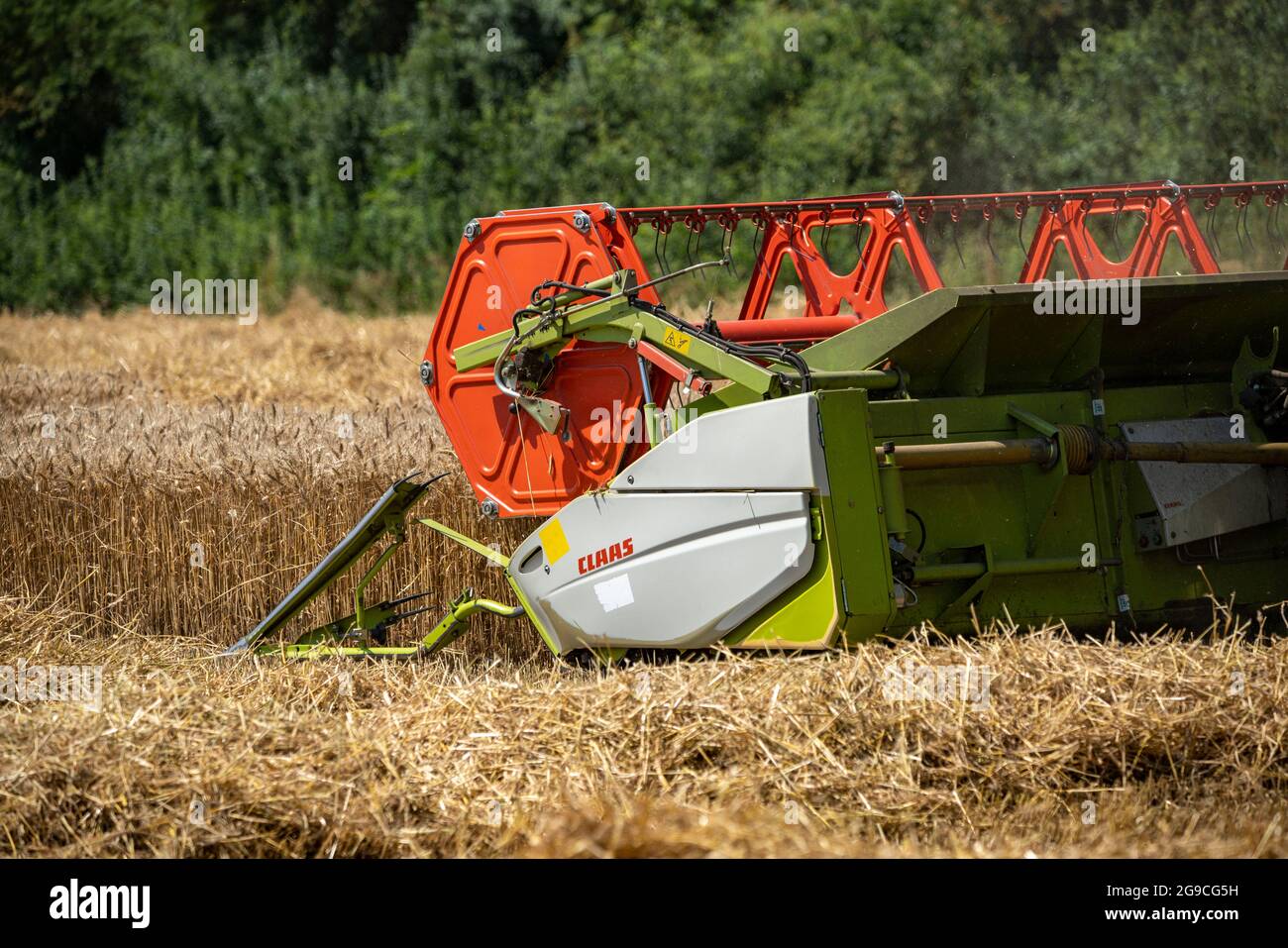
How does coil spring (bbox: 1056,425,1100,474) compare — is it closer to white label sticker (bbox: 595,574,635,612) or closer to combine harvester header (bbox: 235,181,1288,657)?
combine harvester header (bbox: 235,181,1288,657)

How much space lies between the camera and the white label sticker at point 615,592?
4.85m

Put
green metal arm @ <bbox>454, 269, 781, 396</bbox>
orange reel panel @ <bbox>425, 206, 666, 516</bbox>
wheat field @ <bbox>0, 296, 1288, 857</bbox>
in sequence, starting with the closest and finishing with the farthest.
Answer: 1. wheat field @ <bbox>0, 296, 1288, 857</bbox>
2. green metal arm @ <bbox>454, 269, 781, 396</bbox>
3. orange reel panel @ <bbox>425, 206, 666, 516</bbox>

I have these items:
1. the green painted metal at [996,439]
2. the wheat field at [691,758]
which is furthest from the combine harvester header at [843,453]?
the wheat field at [691,758]

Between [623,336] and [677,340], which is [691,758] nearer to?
[677,340]

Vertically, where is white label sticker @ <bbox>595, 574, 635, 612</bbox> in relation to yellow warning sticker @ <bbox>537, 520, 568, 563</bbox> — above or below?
below

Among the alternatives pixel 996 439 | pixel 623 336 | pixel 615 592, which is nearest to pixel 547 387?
pixel 623 336

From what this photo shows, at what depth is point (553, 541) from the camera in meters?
5.13

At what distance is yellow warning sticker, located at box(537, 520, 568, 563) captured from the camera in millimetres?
5094

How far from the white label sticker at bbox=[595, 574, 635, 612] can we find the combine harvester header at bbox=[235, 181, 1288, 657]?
1cm

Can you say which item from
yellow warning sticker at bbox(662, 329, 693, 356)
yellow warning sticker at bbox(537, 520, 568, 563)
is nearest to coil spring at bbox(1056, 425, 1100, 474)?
yellow warning sticker at bbox(662, 329, 693, 356)

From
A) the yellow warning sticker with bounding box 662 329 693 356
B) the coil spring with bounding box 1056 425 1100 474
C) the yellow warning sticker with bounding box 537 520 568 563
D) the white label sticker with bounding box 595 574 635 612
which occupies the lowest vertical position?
the white label sticker with bounding box 595 574 635 612

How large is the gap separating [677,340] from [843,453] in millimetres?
783

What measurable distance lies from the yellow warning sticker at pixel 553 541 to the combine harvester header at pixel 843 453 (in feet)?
0.04
